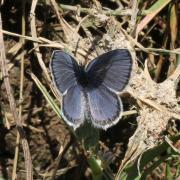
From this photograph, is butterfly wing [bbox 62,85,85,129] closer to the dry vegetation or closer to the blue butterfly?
the blue butterfly

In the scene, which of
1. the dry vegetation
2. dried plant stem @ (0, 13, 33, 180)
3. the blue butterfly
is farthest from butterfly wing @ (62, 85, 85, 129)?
dried plant stem @ (0, 13, 33, 180)

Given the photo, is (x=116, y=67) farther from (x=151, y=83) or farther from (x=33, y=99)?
(x=33, y=99)

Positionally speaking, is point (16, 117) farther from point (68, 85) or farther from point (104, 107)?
point (104, 107)

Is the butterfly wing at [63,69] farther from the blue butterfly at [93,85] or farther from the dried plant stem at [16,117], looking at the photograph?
the dried plant stem at [16,117]

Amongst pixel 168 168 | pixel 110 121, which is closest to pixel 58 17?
pixel 110 121

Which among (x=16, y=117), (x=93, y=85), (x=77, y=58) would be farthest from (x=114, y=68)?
(x=16, y=117)

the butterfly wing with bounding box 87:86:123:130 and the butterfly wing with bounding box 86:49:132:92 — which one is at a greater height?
the butterfly wing with bounding box 86:49:132:92
